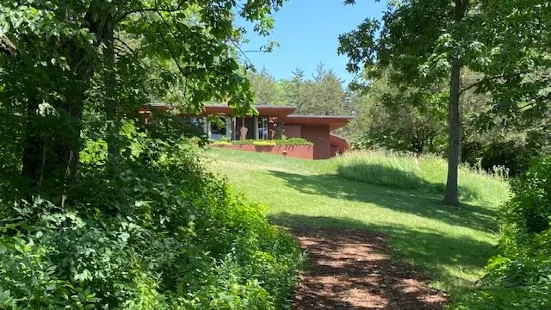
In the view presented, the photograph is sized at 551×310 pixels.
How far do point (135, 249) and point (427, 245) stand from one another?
20.0ft

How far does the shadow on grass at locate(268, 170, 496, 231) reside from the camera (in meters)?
13.0

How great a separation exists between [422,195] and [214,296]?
1419 cm

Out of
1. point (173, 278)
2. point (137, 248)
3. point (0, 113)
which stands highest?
point (0, 113)

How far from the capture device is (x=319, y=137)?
36688mm

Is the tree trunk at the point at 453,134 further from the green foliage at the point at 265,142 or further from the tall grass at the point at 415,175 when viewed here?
the green foliage at the point at 265,142

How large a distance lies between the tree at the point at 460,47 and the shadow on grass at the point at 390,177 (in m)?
3.60

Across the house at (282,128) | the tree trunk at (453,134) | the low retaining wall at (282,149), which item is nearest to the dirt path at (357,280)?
the tree trunk at (453,134)

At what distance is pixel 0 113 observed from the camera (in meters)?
4.26

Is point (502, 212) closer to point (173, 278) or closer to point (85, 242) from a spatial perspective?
point (173, 278)

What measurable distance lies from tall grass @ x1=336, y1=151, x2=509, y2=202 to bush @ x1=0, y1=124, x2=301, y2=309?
43.8ft

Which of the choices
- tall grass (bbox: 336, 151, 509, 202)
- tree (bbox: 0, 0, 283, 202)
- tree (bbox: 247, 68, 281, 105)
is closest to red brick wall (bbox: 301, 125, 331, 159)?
tall grass (bbox: 336, 151, 509, 202)

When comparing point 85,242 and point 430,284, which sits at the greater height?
point 85,242

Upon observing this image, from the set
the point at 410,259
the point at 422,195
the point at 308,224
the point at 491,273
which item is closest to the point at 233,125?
the point at 422,195

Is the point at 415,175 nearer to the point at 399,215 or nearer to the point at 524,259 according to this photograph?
the point at 399,215
